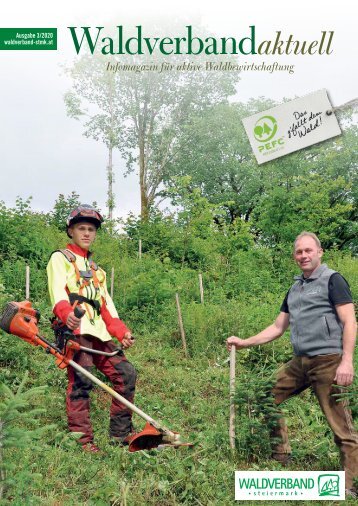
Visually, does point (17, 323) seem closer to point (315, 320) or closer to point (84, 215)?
point (84, 215)

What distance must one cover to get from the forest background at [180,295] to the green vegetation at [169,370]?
0.02m

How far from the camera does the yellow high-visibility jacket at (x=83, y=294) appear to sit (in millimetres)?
5031

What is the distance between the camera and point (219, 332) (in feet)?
29.3

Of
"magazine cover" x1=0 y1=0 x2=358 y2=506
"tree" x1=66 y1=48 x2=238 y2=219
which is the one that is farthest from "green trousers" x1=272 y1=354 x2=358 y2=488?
"tree" x1=66 y1=48 x2=238 y2=219

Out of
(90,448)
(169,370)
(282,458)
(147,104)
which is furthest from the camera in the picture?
(147,104)

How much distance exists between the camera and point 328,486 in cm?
413

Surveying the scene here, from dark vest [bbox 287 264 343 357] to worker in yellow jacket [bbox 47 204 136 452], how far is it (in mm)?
1475

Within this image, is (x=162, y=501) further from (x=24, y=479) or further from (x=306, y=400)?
(x=306, y=400)

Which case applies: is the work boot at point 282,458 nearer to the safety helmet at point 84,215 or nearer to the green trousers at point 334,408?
the green trousers at point 334,408

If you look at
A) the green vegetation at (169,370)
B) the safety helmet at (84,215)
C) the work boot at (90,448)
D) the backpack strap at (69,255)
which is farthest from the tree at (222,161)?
the work boot at (90,448)

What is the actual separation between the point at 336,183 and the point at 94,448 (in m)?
11.9

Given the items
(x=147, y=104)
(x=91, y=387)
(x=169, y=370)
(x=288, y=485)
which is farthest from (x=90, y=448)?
(x=147, y=104)

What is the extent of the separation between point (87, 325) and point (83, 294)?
0.28 meters

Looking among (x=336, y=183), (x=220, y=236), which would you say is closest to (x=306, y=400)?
(x=220, y=236)
